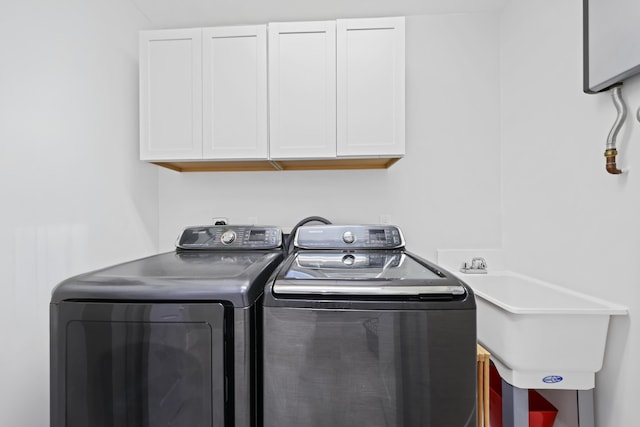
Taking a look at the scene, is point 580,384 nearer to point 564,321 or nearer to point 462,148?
point 564,321

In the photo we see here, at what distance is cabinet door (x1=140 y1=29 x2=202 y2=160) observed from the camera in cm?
183

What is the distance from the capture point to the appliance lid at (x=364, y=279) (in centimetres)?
96

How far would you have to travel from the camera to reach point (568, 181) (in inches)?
58.9

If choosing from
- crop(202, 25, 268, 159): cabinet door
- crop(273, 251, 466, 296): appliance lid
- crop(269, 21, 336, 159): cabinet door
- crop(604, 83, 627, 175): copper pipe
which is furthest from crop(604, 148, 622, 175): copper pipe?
crop(202, 25, 268, 159): cabinet door

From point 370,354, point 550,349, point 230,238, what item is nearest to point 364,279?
point 370,354

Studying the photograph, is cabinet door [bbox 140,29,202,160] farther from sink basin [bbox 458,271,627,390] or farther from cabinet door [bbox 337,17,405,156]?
sink basin [bbox 458,271,627,390]

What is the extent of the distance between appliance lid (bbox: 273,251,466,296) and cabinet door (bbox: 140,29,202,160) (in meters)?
1.09

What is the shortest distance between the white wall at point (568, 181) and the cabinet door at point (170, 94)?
191 centimetres

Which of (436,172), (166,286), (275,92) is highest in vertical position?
(275,92)

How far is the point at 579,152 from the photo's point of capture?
1434 mm

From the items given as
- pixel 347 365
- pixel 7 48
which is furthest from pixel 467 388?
pixel 7 48

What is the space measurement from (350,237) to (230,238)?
0.67 metres

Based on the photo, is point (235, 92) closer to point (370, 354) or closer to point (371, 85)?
point (371, 85)

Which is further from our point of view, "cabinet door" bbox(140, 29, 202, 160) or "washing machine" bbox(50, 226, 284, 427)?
"cabinet door" bbox(140, 29, 202, 160)
